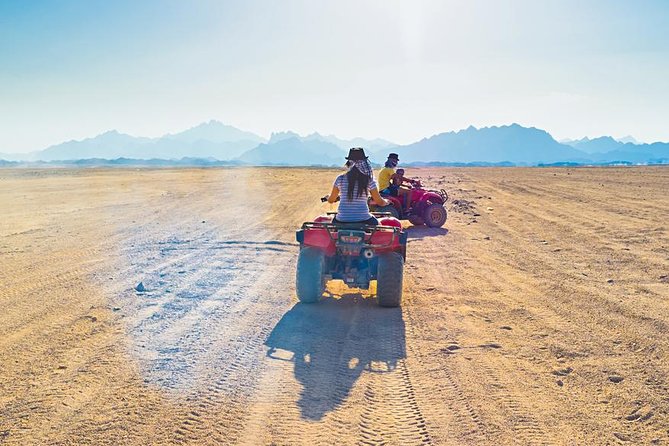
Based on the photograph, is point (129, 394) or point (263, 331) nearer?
point (129, 394)

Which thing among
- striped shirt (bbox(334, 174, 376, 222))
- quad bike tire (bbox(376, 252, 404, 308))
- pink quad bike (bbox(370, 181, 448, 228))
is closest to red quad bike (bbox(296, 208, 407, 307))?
quad bike tire (bbox(376, 252, 404, 308))

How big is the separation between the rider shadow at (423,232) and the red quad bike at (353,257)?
573cm

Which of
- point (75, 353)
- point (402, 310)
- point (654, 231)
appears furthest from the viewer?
point (654, 231)

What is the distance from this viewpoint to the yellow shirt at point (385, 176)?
13095mm

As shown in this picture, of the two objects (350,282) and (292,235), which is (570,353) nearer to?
(350,282)

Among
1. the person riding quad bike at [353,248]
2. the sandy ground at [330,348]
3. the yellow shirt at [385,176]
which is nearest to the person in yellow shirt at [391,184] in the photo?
the yellow shirt at [385,176]

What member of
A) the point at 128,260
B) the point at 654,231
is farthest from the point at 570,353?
the point at 654,231

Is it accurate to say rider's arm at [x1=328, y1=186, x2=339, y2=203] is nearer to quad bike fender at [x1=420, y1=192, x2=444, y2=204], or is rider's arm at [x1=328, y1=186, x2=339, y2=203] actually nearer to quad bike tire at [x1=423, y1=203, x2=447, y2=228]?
quad bike tire at [x1=423, y1=203, x2=447, y2=228]

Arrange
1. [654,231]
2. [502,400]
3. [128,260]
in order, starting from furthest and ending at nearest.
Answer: [654,231], [128,260], [502,400]

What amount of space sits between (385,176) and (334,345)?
315 inches

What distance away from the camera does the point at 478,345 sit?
5746mm

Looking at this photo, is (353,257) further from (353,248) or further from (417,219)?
(417,219)

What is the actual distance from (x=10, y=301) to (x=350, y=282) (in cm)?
452

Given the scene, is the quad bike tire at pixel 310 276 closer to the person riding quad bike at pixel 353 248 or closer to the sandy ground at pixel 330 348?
the person riding quad bike at pixel 353 248
